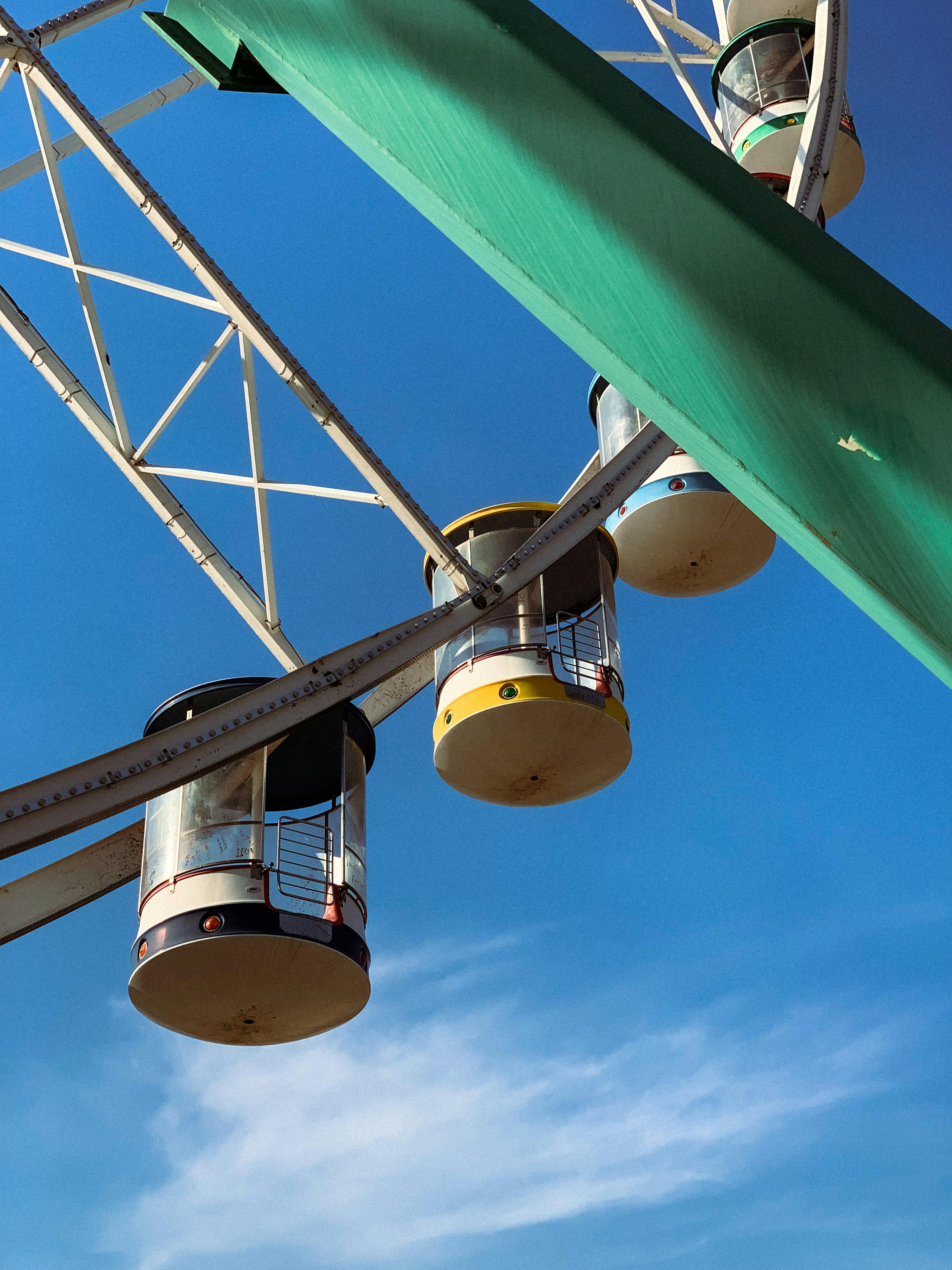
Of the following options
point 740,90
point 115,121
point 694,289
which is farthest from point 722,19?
point 694,289

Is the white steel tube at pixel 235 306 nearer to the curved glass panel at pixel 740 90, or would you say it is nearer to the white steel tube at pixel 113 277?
the white steel tube at pixel 113 277

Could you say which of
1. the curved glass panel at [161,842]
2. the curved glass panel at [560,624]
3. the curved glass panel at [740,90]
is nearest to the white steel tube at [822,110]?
the curved glass panel at [560,624]

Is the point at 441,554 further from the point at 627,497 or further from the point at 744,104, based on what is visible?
the point at 744,104

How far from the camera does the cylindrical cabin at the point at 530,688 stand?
15.5 metres

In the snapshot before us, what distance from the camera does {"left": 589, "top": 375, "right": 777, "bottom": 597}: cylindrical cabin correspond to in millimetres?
19875

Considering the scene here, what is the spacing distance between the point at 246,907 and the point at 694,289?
41.4 feet

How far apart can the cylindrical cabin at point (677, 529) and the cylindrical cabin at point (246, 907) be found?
669 cm

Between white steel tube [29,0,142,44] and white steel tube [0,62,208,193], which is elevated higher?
white steel tube [0,62,208,193]

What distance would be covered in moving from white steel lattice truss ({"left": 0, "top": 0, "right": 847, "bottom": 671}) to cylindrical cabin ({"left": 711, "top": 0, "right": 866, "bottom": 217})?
614 cm

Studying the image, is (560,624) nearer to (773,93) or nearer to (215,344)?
(215,344)

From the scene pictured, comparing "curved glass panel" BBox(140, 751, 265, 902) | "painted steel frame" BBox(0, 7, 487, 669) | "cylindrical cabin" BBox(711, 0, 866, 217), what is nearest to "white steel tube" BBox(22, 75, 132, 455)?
"painted steel frame" BBox(0, 7, 487, 669)

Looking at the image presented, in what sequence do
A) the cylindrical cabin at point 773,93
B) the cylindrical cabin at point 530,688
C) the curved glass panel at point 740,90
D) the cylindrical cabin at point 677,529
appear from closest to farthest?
the cylindrical cabin at point 530,688 → the cylindrical cabin at point 677,529 → the cylindrical cabin at point 773,93 → the curved glass panel at point 740,90

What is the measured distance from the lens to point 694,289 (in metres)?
1.53

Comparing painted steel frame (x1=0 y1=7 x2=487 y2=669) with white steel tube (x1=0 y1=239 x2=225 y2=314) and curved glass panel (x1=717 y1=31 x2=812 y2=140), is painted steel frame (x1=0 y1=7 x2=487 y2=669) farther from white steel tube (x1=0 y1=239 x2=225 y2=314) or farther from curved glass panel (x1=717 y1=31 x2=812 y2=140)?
curved glass panel (x1=717 y1=31 x2=812 y2=140)
